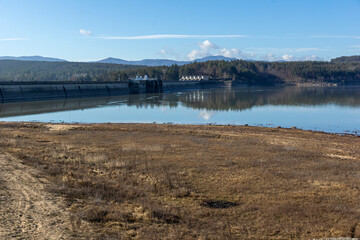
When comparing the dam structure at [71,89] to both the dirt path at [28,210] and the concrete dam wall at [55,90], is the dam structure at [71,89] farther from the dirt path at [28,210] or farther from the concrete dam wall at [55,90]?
the dirt path at [28,210]

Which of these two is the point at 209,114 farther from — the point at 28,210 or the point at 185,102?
the point at 28,210

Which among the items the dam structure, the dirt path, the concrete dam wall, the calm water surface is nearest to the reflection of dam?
the calm water surface

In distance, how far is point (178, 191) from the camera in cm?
1238

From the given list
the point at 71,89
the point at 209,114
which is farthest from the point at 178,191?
the point at 71,89

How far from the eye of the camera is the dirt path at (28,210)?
338 inches

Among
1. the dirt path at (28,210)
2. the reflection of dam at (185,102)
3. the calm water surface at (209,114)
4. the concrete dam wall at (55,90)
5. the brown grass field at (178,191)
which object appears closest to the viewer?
the dirt path at (28,210)

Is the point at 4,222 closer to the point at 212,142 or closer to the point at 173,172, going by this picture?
the point at 173,172

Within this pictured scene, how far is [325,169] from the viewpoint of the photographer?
1619 centimetres

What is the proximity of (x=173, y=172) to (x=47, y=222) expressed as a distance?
22.5 ft

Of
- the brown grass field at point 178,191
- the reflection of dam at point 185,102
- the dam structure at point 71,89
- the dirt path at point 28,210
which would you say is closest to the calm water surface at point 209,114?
the reflection of dam at point 185,102

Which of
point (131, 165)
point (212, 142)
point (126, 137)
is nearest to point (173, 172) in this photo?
point (131, 165)

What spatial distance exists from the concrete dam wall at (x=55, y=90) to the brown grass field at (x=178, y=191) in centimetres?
5832

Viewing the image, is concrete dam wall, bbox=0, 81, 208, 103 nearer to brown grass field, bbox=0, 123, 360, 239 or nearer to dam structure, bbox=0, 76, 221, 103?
dam structure, bbox=0, 76, 221, 103

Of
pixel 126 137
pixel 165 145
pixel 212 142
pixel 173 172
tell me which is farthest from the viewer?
pixel 126 137
